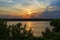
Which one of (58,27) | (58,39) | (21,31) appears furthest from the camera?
(58,27)

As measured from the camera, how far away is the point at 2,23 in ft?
28.5

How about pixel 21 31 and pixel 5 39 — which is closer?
pixel 5 39

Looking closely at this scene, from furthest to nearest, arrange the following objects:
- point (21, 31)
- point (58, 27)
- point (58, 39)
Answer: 1. point (58, 27)
2. point (21, 31)
3. point (58, 39)

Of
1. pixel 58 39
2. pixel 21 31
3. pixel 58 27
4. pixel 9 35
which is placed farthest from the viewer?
pixel 58 27

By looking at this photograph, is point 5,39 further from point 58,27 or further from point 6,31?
point 58,27

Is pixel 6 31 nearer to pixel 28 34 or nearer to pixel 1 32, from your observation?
pixel 1 32

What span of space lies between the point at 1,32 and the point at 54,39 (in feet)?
8.68

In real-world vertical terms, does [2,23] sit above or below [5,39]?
above

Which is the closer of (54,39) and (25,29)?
(54,39)

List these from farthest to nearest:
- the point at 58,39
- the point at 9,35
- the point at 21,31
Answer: the point at 21,31 < the point at 9,35 < the point at 58,39

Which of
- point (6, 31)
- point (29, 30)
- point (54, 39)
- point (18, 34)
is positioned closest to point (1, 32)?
point (6, 31)

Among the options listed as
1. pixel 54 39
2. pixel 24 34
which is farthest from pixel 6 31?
pixel 54 39

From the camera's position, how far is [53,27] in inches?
392

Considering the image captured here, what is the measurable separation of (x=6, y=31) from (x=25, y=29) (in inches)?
35.9
